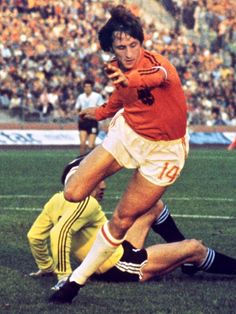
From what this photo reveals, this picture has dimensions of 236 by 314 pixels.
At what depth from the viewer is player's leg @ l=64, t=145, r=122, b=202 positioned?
28.8ft

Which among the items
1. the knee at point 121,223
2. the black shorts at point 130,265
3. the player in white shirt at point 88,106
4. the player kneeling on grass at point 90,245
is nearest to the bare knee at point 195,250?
the player kneeling on grass at point 90,245

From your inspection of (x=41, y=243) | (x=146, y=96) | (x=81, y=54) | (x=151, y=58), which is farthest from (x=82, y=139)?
(x=146, y=96)

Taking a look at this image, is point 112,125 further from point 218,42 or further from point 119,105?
point 218,42

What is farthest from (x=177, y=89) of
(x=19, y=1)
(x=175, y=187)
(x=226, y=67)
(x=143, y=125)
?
(x=226, y=67)

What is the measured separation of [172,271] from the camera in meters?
10.1

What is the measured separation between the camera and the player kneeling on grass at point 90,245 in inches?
361

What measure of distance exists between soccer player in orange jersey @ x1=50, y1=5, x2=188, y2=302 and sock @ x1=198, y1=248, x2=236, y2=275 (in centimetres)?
115

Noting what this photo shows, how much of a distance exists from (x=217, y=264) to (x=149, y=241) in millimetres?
2826

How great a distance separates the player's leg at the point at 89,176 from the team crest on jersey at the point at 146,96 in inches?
22.4

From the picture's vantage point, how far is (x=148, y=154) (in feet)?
28.8

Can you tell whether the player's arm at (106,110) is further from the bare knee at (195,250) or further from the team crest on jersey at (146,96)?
the bare knee at (195,250)

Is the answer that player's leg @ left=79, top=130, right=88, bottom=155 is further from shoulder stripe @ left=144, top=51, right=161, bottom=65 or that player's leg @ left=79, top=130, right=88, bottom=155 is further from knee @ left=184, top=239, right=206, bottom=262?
shoulder stripe @ left=144, top=51, right=161, bottom=65

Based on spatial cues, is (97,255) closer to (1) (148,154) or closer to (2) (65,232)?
(2) (65,232)

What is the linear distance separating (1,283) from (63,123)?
28.2 m
